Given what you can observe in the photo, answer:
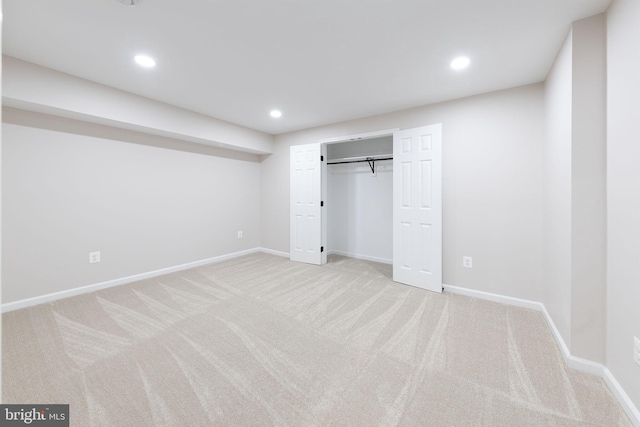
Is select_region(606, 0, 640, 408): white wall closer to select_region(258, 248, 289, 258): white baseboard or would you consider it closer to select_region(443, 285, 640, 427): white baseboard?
select_region(443, 285, 640, 427): white baseboard

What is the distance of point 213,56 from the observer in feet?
8.32

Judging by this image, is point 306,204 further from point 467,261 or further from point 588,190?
point 588,190

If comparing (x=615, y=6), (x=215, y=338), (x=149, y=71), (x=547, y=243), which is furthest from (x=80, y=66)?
(x=547, y=243)

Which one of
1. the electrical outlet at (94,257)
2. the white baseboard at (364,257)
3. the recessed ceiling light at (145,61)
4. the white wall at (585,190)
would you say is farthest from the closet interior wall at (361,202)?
the electrical outlet at (94,257)

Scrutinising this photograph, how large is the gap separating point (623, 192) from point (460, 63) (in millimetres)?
1627

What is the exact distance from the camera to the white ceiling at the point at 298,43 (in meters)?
1.98

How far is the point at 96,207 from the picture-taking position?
3.42m

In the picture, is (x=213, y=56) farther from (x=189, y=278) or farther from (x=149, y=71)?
(x=189, y=278)

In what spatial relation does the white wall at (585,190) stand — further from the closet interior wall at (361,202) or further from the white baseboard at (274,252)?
the white baseboard at (274,252)

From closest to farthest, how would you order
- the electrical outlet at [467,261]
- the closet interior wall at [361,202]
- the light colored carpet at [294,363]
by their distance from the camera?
the light colored carpet at [294,363] < the electrical outlet at [467,261] < the closet interior wall at [361,202]
